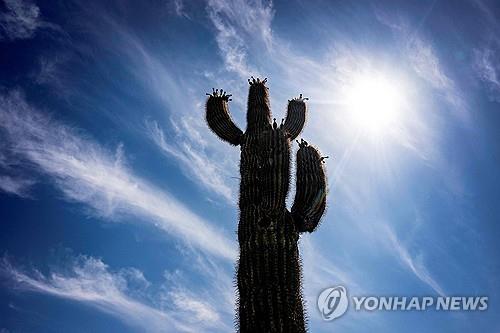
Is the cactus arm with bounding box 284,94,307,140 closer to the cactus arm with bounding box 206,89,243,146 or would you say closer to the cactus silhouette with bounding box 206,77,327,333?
the cactus silhouette with bounding box 206,77,327,333

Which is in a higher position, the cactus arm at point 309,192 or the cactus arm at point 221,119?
the cactus arm at point 221,119

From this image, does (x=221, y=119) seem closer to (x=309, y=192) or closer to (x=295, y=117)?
(x=295, y=117)

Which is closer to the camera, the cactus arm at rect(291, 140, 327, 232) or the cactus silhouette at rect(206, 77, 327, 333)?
the cactus silhouette at rect(206, 77, 327, 333)

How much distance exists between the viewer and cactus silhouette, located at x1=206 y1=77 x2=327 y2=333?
232 inches

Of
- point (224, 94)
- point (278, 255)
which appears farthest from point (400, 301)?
point (224, 94)

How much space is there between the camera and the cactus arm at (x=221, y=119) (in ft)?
28.4

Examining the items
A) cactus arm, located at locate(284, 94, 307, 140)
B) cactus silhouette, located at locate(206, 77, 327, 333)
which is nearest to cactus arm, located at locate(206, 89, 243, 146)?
cactus silhouette, located at locate(206, 77, 327, 333)

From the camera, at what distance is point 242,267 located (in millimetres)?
6398

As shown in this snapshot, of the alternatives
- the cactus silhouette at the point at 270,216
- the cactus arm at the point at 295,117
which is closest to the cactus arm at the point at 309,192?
the cactus silhouette at the point at 270,216

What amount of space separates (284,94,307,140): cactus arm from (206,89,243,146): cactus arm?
1.10m

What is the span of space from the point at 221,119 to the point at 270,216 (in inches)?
119

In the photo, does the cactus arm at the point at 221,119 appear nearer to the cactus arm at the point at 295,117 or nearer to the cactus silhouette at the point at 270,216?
the cactus silhouette at the point at 270,216

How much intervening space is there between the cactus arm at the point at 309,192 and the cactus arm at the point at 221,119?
1.52m

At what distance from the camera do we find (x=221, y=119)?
29.2ft
